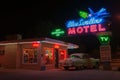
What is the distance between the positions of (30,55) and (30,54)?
0.39 feet

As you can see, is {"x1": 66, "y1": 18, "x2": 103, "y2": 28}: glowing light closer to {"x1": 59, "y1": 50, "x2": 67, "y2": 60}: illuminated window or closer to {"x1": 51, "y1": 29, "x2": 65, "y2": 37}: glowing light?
{"x1": 51, "y1": 29, "x2": 65, "y2": 37}: glowing light

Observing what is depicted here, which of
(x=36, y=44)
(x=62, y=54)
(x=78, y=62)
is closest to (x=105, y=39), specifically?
(x=78, y=62)

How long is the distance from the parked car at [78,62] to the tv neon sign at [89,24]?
16.5 meters

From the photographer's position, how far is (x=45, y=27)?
59.7 m

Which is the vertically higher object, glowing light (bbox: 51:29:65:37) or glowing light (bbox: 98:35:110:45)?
glowing light (bbox: 51:29:65:37)

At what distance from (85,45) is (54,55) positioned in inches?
1118

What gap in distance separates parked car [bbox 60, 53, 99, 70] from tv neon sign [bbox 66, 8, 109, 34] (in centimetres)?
1648

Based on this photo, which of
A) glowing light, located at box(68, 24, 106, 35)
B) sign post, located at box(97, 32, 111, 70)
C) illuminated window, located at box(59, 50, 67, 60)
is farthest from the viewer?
glowing light, located at box(68, 24, 106, 35)

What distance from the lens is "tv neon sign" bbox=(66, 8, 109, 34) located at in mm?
47594

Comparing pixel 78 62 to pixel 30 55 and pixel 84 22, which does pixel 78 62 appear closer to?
pixel 30 55

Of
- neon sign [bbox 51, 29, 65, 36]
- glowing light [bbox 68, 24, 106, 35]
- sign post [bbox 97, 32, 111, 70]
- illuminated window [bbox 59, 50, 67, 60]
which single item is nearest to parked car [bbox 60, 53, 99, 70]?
sign post [bbox 97, 32, 111, 70]

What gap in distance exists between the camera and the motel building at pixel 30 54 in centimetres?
2847

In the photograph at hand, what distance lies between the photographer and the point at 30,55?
29.6m

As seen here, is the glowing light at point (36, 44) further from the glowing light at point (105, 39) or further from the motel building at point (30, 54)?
the glowing light at point (105, 39)
